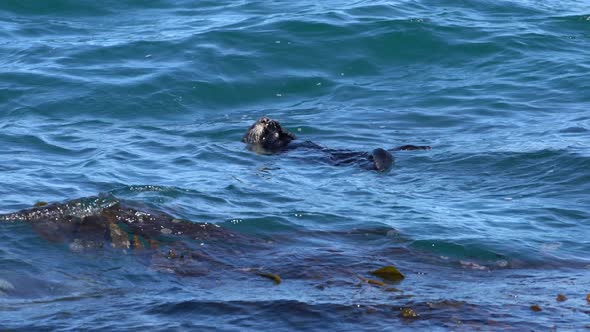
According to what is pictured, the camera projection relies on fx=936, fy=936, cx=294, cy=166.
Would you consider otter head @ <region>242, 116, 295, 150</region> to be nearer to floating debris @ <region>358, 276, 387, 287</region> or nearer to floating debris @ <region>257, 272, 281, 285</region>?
floating debris @ <region>257, 272, 281, 285</region>

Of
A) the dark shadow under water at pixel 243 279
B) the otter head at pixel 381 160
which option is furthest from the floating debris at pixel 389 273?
the otter head at pixel 381 160

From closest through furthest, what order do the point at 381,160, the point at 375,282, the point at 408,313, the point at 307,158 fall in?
the point at 408,313 < the point at 375,282 < the point at 381,160 < the point at 307,158

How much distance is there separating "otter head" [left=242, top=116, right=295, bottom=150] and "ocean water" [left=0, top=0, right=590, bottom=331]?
0.73 feet

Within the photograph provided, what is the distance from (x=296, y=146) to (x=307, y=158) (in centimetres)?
52

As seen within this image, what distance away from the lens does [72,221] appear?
6.93m

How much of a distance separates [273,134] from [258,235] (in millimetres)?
3326

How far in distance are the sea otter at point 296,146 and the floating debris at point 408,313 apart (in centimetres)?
387

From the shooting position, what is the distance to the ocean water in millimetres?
5684

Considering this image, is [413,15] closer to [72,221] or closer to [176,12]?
[176,12]

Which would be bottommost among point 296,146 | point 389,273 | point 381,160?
point 296,146

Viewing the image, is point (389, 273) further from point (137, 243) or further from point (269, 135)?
point (269, 135)

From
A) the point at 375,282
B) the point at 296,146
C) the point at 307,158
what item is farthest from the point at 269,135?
the point at 375,282

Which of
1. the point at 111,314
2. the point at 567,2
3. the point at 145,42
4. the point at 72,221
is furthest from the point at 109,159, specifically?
the point at 567,2

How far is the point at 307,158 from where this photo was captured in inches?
389
